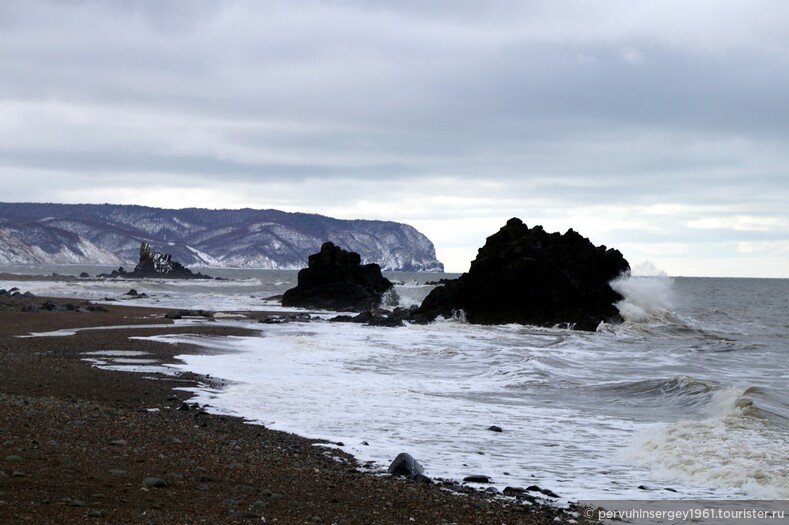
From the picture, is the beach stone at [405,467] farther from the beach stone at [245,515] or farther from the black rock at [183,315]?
the black rock at [183,315]

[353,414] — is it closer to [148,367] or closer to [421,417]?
[421,417]

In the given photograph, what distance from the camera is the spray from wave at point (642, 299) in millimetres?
42125

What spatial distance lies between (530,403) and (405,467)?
22.1ft

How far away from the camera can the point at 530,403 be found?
15.4 meters

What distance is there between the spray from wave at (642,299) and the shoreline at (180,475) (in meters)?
32.5

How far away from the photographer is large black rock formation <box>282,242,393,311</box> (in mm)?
52062

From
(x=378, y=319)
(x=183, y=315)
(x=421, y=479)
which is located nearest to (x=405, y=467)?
(x=421, y=479)

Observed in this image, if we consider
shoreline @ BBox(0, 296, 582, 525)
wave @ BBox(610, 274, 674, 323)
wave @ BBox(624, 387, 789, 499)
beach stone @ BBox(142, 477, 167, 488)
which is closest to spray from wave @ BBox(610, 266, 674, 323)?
wave @ BBox(610, 274, 674, 323)

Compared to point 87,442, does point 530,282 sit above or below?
above

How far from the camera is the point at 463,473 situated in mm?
9438

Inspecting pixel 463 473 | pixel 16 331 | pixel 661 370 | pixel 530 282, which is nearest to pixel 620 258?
pixel 530 282

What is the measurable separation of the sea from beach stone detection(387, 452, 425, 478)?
0.71 feet

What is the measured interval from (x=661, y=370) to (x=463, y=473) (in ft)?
46.7

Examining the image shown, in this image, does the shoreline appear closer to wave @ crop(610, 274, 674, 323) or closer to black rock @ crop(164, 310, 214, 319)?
black rock @ crop(164, 310, 214, 319)
